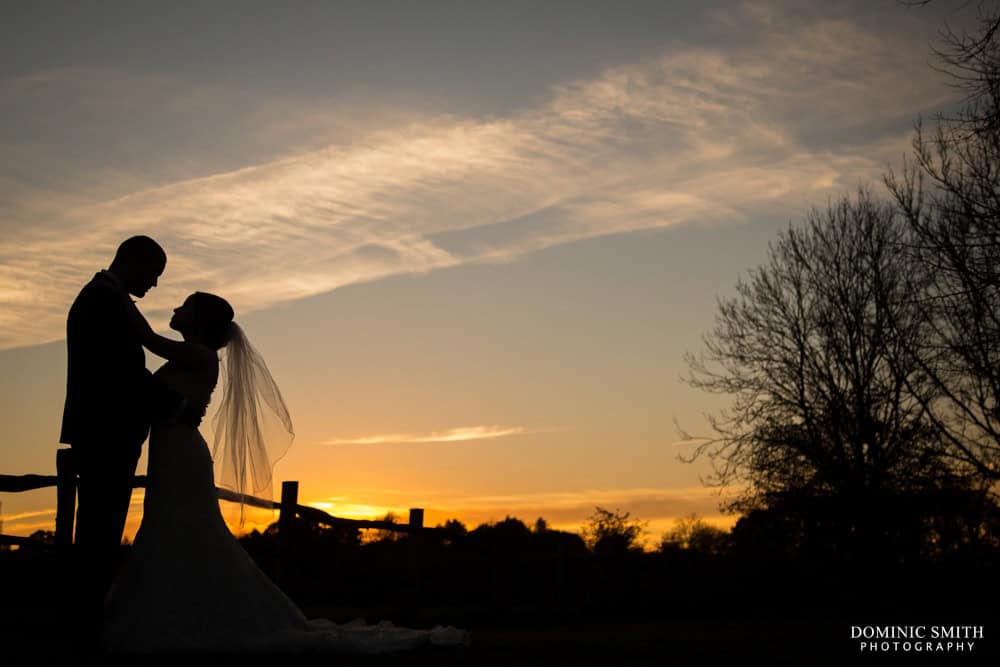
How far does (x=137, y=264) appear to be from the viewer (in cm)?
633

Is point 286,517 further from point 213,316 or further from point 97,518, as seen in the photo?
point 97,518

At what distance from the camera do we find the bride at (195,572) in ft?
19.6

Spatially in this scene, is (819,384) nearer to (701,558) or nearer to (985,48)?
(701,558)

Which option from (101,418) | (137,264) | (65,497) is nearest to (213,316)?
(137,264)

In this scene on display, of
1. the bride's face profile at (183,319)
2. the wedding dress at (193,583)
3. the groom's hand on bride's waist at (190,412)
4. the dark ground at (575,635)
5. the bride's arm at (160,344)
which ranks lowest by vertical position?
the dark ground at (575,635)

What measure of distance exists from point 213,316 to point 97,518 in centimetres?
169

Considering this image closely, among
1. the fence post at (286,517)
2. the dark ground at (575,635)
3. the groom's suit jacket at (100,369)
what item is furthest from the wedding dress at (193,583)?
the fence post at (286,517)

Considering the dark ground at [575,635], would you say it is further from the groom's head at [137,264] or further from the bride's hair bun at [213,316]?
the groom's head at [137,264]

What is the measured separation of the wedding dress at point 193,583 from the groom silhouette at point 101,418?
8.5 inches

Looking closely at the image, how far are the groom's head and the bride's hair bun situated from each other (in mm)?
537

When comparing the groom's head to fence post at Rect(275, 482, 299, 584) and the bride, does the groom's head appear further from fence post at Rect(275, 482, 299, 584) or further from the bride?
fence post at Rect(275, 482, 299, 584)

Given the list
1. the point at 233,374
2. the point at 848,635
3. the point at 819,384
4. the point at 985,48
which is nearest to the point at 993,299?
the point at 985,48

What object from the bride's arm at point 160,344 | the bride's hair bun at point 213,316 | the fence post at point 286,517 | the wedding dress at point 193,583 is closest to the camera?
the wedding dress at point 193,583

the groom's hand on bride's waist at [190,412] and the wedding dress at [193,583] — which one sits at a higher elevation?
the groom's hand on bride's waist at [190,412]
